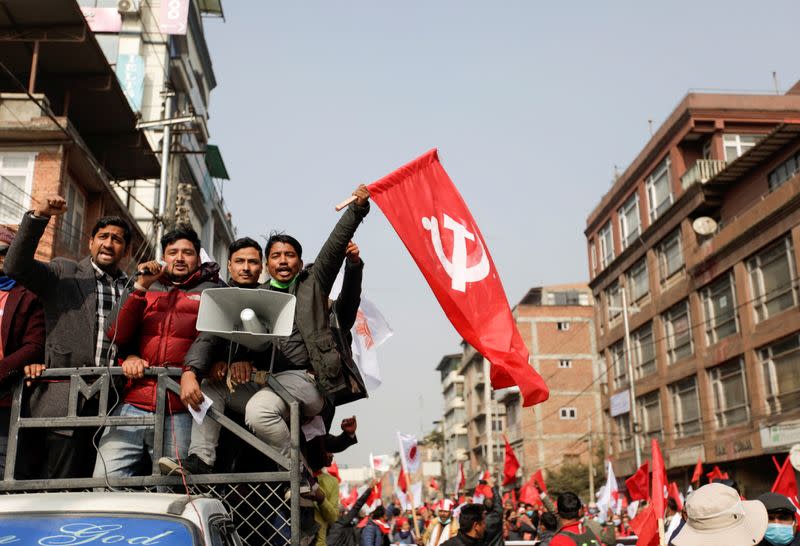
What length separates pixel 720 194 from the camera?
3139 cm

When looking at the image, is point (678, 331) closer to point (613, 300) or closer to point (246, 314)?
point (613, 300)

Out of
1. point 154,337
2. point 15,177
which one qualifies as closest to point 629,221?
point 15,177

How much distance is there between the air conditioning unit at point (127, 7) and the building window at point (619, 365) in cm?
2737

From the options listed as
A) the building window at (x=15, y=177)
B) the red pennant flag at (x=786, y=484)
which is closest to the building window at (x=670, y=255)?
the building window at (x=15, y=177)

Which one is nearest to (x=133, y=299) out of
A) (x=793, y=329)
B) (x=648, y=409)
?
(x=793, y=329)

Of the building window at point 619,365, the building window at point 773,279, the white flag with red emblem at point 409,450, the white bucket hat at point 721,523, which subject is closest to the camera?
the white bucket hat at point 721,523

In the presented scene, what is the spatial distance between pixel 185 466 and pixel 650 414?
3543 cm

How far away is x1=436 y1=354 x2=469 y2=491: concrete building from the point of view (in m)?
91.9

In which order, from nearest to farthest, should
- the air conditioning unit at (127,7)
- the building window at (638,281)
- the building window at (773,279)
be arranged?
the building window at (773,279) → the air conditioning unit at (127,7) → the building window at (638,281)

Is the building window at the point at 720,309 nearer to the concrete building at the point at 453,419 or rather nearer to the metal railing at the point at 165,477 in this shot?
the metal railing at the point at 165,477

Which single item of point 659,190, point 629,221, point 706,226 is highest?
point 659,190

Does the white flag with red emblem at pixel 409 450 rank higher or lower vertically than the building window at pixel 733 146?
lower

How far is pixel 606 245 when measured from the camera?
43594 mm

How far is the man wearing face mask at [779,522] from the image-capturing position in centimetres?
491
